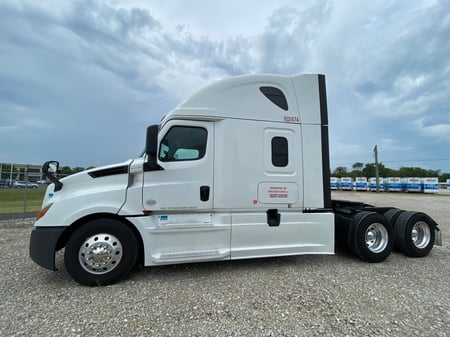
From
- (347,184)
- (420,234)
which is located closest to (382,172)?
(347,184)

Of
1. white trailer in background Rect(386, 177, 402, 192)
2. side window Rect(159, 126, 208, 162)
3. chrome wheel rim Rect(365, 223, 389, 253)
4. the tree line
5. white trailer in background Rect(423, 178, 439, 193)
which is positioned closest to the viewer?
side window Rect(159, 126, 208, 162)

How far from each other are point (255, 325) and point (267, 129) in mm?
2770

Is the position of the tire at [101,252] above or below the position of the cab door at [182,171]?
below

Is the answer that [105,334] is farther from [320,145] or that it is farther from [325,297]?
[320,145]

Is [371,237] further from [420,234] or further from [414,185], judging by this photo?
[414,185]

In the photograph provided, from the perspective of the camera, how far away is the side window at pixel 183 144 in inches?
137

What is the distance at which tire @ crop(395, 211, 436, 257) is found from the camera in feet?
14.4

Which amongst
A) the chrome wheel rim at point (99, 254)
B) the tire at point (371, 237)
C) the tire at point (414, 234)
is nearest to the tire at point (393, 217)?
the tire at point (414, 234)

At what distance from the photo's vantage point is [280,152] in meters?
3.84

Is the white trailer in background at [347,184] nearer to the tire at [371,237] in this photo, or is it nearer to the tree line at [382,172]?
the tree line at [382,172]

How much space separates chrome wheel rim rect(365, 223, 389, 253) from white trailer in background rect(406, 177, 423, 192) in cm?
4338

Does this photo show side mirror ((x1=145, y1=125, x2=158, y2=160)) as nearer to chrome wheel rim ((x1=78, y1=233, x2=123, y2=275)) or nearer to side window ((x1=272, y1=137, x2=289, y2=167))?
chrome wheel rim ((x1=78, y1=233, x2=123, y2=275))

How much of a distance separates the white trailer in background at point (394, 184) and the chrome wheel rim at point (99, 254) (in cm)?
4777

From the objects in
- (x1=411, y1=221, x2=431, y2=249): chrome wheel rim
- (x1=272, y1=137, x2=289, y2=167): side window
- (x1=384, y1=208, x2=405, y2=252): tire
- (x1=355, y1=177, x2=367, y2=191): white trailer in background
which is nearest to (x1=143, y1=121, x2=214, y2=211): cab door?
(x1=272, y1=137, x2=289, y2=167): side window
